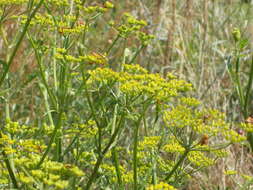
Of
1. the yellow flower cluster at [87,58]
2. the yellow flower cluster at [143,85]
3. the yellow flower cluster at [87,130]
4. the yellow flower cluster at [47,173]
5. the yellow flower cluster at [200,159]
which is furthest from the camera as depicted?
the yellow flower cluster at [87,130]

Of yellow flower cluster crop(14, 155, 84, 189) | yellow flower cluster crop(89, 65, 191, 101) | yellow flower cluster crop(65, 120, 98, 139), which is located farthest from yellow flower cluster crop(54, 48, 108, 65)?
yellow flower cluster crop(14, 155, 84, 189)

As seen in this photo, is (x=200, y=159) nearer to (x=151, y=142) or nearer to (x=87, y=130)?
(x=151, y=142)

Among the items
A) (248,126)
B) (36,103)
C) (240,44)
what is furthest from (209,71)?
(248,126)

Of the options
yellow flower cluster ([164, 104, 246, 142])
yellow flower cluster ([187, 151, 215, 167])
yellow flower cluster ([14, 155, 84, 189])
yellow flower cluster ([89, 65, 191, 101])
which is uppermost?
yellow flower cluster ([89, 65, 191, 101])

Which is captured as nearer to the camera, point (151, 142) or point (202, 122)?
point (202, 122)

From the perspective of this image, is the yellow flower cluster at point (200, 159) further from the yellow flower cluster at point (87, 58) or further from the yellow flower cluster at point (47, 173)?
the yellow flower cluster at point (47, 173)

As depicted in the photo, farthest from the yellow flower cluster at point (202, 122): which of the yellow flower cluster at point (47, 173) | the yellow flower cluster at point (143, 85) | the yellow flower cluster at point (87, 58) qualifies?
the yellow flower cluster at point (47, 173)

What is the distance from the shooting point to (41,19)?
2904mm

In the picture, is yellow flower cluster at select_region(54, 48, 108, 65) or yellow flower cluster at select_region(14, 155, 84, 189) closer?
yellow flower cluster at select_region(14, 155, 84, 189)

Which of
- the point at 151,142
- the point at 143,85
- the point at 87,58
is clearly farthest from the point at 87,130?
the point at 143,85

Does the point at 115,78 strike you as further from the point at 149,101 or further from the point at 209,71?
the point at 209,71

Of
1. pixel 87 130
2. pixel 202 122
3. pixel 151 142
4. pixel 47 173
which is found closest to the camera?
pixel 47 173

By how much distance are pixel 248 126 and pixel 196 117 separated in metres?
0.25

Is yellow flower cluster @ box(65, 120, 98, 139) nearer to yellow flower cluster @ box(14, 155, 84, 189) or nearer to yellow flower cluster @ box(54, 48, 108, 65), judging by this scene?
yellow flower cluster @ box(54, 48, 108, 65)
